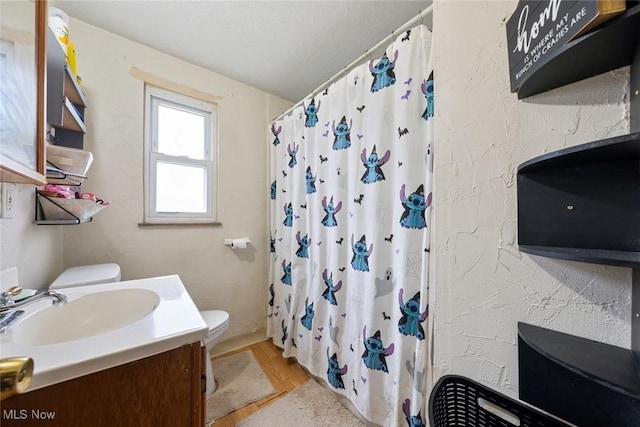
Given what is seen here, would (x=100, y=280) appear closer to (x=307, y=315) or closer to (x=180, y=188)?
(x=180, y=188)

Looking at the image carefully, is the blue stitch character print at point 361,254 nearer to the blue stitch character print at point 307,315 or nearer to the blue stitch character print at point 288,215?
the blue stitch character print at point 307,315

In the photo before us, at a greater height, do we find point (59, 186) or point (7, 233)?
point (59, 186)

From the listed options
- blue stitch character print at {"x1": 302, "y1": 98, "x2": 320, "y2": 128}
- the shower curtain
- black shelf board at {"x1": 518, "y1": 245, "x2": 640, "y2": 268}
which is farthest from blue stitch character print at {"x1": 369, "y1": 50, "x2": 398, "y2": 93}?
black shelf board at {"x1": 518, "y1": 245, "x2": 640, "y2": 268}

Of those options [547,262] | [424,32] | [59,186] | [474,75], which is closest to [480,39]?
[474,75]

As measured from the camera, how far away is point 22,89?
0.64 metres

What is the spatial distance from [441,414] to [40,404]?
928 millimetres

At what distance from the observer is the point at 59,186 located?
41.7 inches

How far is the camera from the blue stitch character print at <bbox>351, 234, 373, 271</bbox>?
118 cm

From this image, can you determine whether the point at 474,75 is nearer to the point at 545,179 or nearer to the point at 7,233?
the point at 545,179

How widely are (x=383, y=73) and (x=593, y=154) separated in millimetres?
892

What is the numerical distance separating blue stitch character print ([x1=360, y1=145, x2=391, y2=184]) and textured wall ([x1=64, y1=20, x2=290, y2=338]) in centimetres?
115

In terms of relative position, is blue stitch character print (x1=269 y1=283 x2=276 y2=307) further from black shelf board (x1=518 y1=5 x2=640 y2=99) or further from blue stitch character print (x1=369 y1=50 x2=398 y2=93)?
black shelf board (x1=518 y1=5 x2=640 y2=99)

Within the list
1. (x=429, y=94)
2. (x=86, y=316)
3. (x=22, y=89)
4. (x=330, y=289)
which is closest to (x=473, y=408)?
(x=330, y=289)

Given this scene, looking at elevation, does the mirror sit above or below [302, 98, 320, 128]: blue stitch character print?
below
